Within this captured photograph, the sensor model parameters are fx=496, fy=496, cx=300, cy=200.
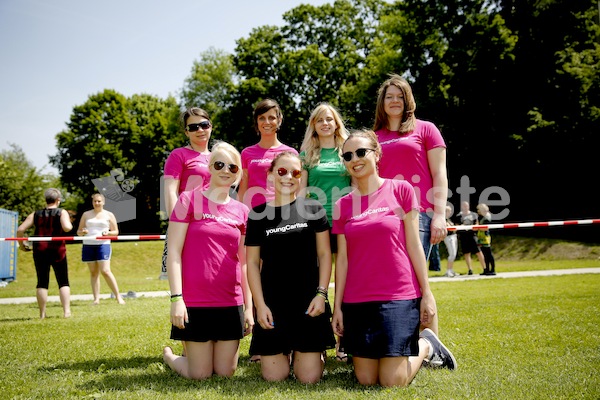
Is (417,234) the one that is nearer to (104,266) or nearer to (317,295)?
(317,295)

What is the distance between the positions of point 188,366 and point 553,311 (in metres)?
5.59

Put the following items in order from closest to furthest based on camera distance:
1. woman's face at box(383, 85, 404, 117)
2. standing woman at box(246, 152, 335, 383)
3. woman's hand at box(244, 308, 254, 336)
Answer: standing woman at box(246, 152, 335, 383)
woman's hand at box(244, 308, 254, 336)
woman's face at box(383, 85, 404, 117)

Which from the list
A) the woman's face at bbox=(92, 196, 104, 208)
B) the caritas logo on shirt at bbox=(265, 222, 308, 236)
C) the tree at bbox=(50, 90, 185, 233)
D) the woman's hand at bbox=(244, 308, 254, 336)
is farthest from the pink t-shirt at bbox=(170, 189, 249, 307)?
the tree at bbox=(50, 90, 185, 233)

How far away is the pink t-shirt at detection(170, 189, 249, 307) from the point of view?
4281 millimetres

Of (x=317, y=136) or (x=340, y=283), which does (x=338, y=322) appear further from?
(x=317, y=136)

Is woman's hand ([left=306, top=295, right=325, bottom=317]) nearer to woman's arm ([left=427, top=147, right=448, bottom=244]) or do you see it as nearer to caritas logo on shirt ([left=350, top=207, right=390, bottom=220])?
caritas logo on shirt ([left=350, top=207, right=390, bottom=220])

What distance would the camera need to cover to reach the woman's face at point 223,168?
4.50 metres

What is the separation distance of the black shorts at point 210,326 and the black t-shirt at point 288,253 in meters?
0.37

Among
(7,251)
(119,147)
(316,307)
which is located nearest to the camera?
(316,307)

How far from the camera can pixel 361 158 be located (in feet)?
13.7

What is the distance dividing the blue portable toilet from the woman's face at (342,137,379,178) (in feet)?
52.6

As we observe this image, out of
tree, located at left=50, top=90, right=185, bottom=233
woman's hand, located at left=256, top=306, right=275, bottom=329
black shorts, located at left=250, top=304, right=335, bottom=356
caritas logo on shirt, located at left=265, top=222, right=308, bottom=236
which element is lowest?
black shorts, located at left=250, top=304, right=335, bottom=356

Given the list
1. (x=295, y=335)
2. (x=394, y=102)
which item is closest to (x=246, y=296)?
(x=295, y=335)

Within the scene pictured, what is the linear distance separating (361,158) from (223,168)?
4.12 ft
